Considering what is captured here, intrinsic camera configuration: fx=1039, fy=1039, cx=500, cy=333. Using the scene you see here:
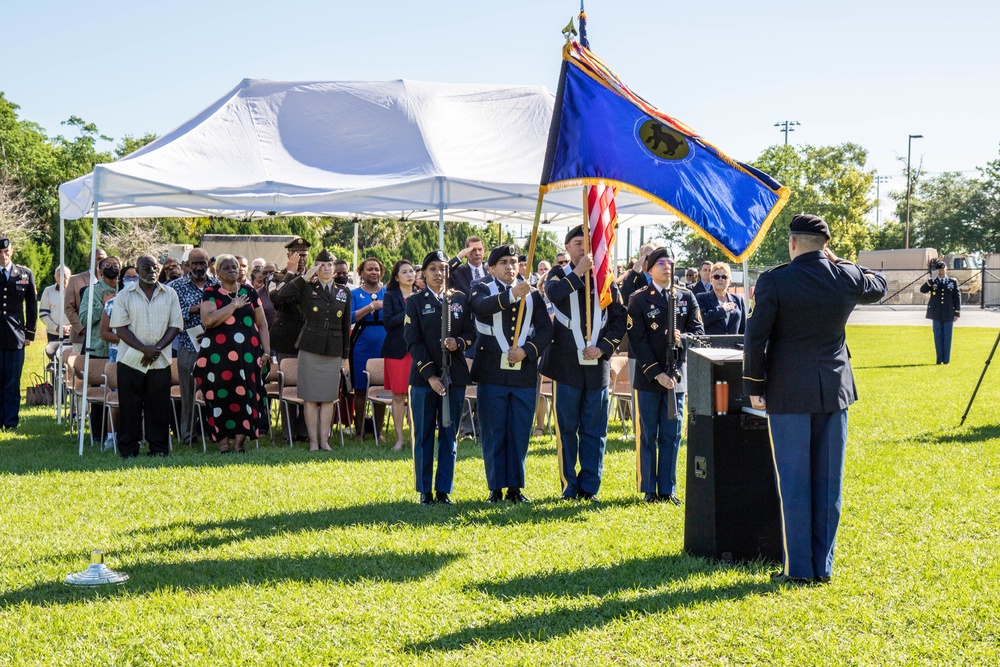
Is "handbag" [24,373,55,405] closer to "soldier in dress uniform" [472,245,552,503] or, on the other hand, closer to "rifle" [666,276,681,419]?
"soldier in dress uniform" [472,245,552,503]

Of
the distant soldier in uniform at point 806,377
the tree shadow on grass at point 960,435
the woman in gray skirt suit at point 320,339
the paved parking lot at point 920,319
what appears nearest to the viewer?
the distant soldier in uniform at point 806,377

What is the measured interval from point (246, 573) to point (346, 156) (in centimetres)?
628

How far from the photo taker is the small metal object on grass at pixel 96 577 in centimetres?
586

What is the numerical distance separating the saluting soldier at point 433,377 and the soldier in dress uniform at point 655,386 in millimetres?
1328

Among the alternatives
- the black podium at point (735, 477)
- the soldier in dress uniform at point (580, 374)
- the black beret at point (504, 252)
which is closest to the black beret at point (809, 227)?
the black podium at point (735, 477)

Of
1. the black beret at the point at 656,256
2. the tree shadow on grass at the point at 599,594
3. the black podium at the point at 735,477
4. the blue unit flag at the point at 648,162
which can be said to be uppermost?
the blue unit flag at the point at 648,162

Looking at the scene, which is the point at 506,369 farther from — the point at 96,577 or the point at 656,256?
the point at 96,577

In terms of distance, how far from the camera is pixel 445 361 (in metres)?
7.96

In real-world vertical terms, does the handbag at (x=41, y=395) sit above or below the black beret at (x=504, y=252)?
below

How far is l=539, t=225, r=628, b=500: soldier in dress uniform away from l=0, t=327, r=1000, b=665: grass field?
0.33 metres

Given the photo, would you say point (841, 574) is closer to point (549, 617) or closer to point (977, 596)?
point (977, 596)

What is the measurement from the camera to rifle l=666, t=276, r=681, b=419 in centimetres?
776

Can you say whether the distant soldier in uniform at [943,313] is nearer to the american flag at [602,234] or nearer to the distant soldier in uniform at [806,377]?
the american flag at [602,234]

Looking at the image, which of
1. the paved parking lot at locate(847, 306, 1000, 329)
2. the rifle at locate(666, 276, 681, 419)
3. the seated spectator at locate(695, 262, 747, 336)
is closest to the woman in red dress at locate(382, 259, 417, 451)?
the seated spectator at locate(695, 262, 747, 336)
